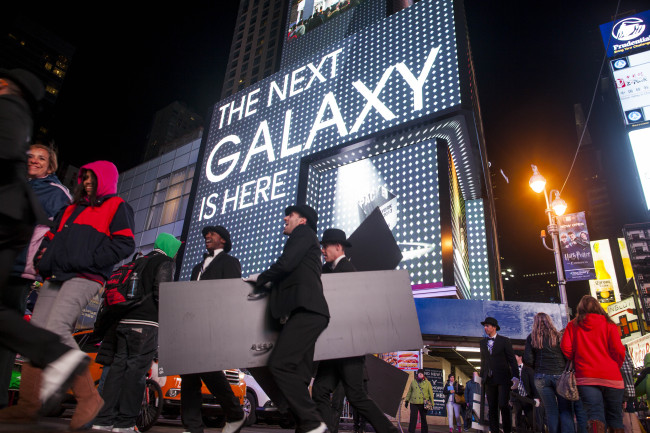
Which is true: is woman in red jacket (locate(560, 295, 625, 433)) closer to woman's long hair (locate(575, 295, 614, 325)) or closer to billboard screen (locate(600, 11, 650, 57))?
woman's long hair (locate(575, 295, 614, 325))

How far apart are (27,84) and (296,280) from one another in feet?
6.96

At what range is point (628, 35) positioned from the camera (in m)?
17.8

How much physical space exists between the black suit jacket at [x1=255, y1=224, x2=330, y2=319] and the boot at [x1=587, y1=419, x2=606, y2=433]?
3.47 m

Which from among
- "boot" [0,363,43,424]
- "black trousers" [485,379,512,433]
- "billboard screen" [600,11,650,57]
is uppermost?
"billboard screen" [600,11,650,57]

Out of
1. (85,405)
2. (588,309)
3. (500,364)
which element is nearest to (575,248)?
(500,364)

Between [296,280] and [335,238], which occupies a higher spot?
[335,238]

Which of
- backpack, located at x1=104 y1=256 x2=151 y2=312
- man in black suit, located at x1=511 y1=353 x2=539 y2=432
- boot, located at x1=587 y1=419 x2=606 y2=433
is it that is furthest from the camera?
man in black suit, located at x1=511 y1=353 x2=539 y2=432

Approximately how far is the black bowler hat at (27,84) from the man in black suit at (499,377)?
7002 millimetres

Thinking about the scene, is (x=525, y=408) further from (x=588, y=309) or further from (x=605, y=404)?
(x=588, y=309)

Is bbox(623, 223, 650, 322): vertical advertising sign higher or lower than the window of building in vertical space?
lower

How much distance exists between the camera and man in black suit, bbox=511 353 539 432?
7.27m

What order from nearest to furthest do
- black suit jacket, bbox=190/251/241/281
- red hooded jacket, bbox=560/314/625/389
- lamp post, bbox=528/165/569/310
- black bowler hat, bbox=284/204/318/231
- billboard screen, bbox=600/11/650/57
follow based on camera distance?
black bowler hat, bbox=284/204/318/231 → black suit jacket, bbox=190/251/241/281 → red hooded jacket, bbox=560/314/625/389 → lamp post, bbox=528/165/569/310 → billboard screen, bbox=600/11/650/57

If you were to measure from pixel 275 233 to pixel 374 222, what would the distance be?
17.0 ft

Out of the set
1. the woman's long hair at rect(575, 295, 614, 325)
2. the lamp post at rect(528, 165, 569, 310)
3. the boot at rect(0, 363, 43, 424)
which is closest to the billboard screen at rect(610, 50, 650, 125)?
the lamp post at rect(528, 165, 569, 310)
